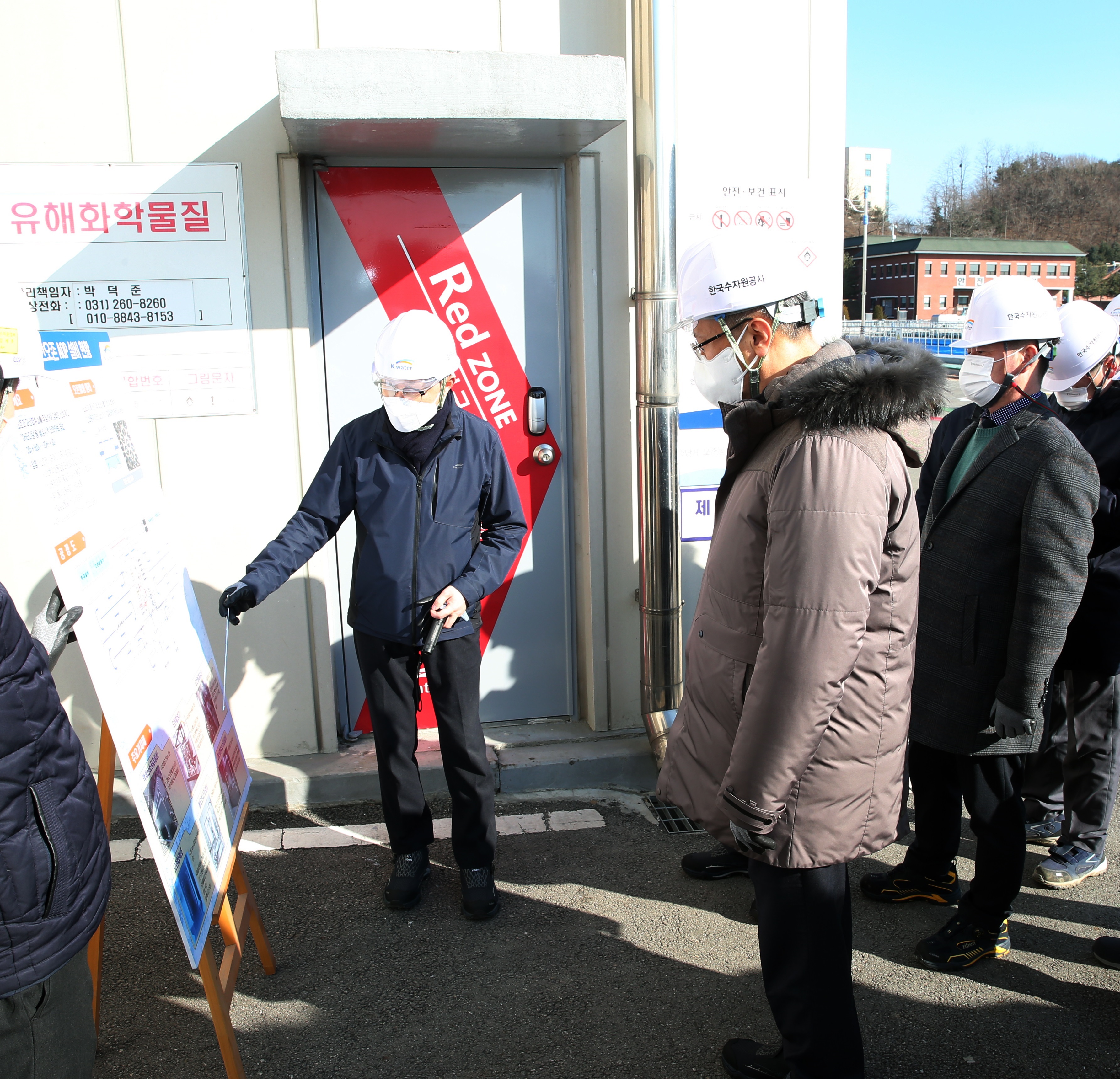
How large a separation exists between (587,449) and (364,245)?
1.29 m

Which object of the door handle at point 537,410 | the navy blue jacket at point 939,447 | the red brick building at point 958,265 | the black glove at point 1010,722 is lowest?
the black glove at point 1010,722

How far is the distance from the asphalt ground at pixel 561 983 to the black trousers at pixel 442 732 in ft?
0.92

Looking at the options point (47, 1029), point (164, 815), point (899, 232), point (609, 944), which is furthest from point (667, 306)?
point (899, 232)

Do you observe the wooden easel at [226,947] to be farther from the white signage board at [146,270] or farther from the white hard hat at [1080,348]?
the white hard hat at [1080,348]

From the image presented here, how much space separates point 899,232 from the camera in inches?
3332

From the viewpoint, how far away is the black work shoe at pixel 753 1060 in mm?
2273

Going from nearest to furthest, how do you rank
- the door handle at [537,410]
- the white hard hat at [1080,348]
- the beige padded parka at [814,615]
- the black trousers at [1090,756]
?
the beige padded parka at [814,615]
the black trousers at [1090,756]
the white hard hat at [1080,348]
the door handle at [537,410]

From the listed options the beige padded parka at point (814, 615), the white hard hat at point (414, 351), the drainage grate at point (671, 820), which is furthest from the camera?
the drainage grate at point (671, 820)

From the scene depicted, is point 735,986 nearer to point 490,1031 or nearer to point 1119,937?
point 490,1031

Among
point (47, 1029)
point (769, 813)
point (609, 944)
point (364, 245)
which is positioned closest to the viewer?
point (47, 1029)

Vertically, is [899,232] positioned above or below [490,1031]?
above

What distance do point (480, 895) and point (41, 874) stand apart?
67.8 inches

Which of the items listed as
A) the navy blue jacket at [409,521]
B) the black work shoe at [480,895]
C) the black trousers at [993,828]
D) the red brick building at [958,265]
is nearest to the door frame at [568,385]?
the navy blue jacket at [409,521]

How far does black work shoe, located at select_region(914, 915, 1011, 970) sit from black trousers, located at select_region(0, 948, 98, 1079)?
227 cm
